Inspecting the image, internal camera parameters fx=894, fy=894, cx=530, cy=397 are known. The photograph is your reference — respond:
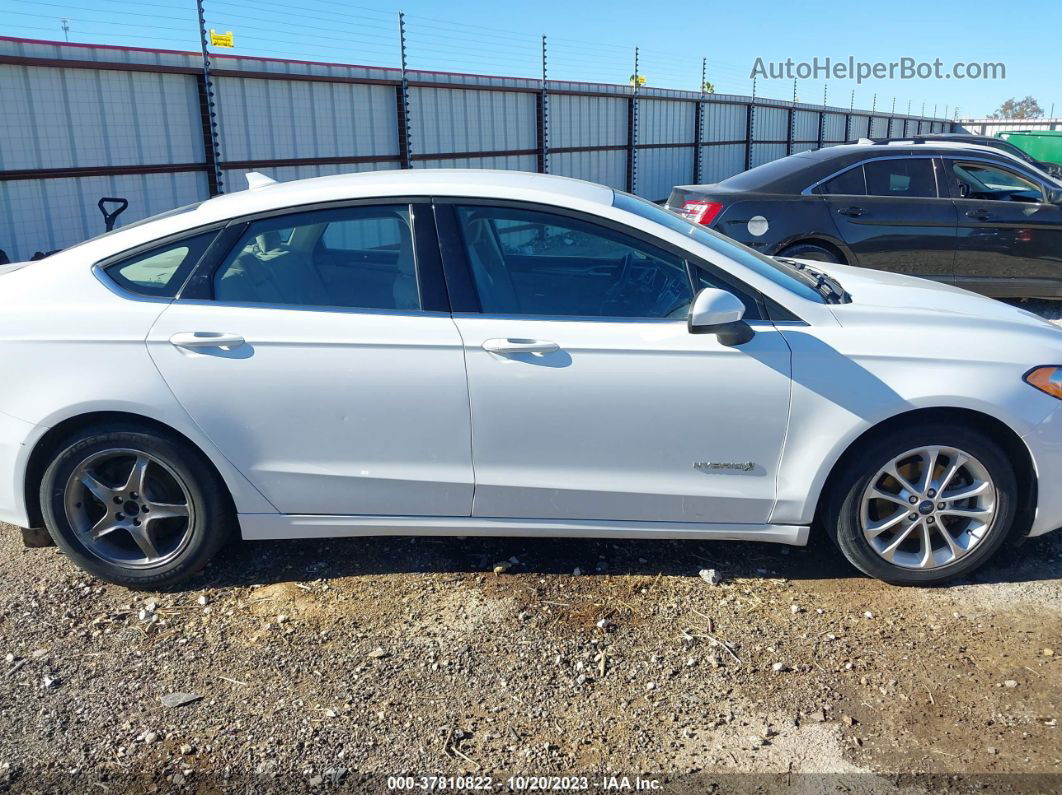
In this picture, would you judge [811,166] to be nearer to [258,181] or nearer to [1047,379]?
[1047,379]

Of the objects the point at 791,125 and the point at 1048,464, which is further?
the point at 791,125

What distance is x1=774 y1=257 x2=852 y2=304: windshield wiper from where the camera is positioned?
3.78m

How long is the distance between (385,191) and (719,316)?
4.67 ft

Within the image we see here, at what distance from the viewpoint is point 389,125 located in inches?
487

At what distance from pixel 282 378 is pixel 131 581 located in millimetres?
1101

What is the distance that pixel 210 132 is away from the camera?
10000 millimetres

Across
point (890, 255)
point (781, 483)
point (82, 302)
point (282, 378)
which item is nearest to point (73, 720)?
point (282, 378)

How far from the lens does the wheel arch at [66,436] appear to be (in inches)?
139

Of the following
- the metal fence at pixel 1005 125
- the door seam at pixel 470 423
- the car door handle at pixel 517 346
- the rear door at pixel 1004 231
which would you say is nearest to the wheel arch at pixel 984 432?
the car door handle at pixel 517 346

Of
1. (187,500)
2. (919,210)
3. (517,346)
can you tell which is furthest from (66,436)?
(919,210)

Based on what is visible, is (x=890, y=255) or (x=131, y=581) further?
(x=890, y=255)

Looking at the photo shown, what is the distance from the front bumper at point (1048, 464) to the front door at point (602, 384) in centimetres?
101

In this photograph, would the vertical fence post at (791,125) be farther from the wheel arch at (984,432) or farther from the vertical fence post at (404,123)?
the wheel arch at (984,432)

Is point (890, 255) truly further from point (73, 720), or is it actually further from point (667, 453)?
point (73, 720)
